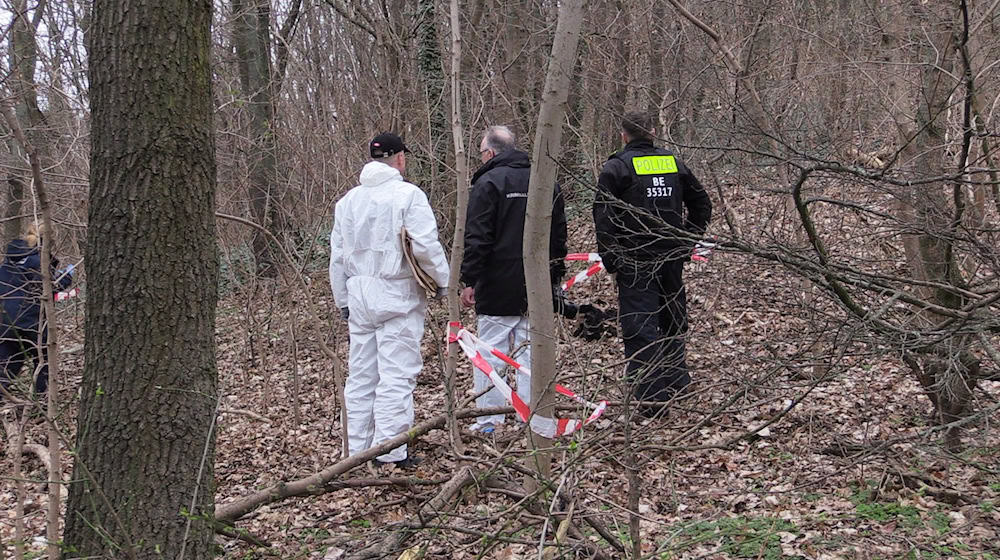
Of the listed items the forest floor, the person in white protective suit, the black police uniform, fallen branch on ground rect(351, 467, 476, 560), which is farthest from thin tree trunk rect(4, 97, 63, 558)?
the black police uniform

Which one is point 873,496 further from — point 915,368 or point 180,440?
point 180,440

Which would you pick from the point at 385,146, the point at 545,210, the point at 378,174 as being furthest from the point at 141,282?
the point at 385,146

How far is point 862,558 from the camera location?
3.73m

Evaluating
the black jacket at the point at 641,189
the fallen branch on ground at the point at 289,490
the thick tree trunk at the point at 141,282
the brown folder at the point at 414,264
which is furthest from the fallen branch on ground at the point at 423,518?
the black jacket at the point at 641,189

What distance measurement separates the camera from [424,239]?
547 cm

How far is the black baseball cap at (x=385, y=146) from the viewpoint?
5617 mm

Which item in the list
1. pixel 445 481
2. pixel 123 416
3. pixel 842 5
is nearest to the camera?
pixel 123 416

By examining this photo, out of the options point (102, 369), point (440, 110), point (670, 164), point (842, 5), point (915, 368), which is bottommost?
point (915, 368)

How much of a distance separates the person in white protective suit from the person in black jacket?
42cm

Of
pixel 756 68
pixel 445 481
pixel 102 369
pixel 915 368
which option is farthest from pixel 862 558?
pixel 756 68

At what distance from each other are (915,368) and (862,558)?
1.16m

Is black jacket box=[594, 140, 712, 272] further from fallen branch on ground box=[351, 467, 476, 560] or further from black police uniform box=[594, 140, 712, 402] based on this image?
fallen branch on ground box=[351, 467, 476, 560]

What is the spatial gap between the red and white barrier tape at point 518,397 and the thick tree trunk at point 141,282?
1397 mm

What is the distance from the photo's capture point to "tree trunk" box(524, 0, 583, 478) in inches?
139
